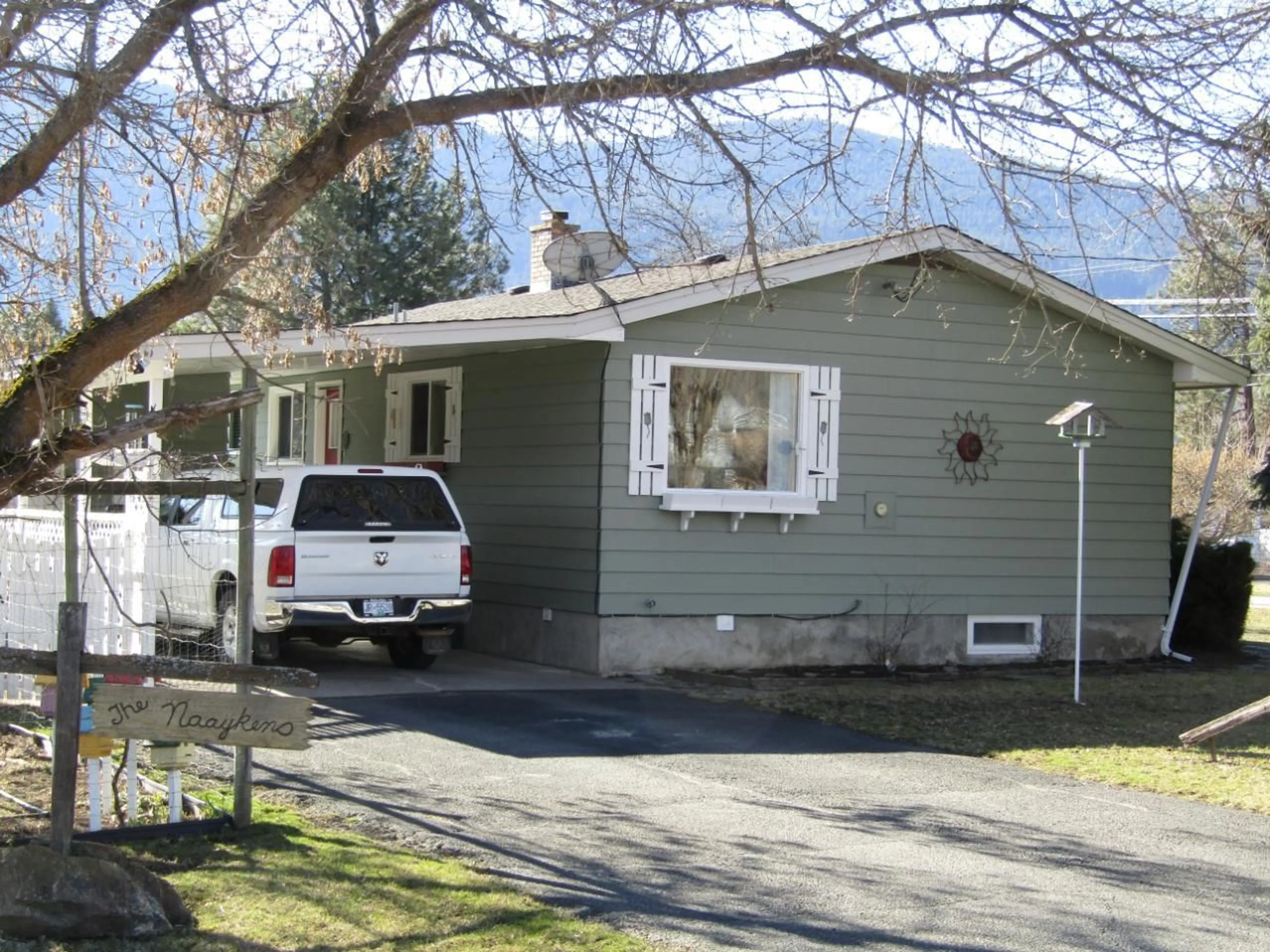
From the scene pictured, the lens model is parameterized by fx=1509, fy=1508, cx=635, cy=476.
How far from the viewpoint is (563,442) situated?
14.7 m

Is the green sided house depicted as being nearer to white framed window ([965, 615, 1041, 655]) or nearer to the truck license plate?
white framed window ([965, 615, 1041, 655])

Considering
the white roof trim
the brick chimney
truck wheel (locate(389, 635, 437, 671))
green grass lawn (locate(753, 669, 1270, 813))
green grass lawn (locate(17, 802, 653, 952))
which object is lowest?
green grass lawn (locate(17, 802, 653, 952))

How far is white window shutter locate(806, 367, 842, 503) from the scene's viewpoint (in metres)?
15.0

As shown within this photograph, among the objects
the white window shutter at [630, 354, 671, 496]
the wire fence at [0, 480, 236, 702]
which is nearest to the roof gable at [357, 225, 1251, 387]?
the white window shutter at [630, 354, 671, 496]

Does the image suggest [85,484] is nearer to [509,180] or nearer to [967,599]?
[509,180]

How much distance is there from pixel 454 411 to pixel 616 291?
2520mm

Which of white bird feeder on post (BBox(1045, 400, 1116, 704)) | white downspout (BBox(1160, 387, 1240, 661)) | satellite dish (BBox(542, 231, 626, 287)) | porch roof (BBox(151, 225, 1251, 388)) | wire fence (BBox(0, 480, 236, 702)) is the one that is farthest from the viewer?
white downspout (BBox(1160, 387, 1240, 661))

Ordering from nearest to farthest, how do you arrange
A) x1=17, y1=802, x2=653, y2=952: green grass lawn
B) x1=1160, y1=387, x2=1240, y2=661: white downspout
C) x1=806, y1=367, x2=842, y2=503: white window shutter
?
1. x1=17, y1=802, x2=653, y2=952: green grass lawn
2. x1=806, y1=367, x2=842, y2=503: white window shutter
3. x1=1160, y1=387, x2=1240, y2=661: white downspout

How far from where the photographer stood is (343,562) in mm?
13219

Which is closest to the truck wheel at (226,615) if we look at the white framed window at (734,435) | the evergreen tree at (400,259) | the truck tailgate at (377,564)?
the truck tailgate at (377,564)

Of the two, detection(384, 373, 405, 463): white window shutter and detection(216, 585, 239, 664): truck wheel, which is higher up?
detection(384, 373, 405, 463): white window shutter

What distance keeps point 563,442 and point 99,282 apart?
6.18m

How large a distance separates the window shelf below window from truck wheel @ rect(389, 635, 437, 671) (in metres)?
2.66

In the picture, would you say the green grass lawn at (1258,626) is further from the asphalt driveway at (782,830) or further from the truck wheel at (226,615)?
the truck wheel at (226,615)
